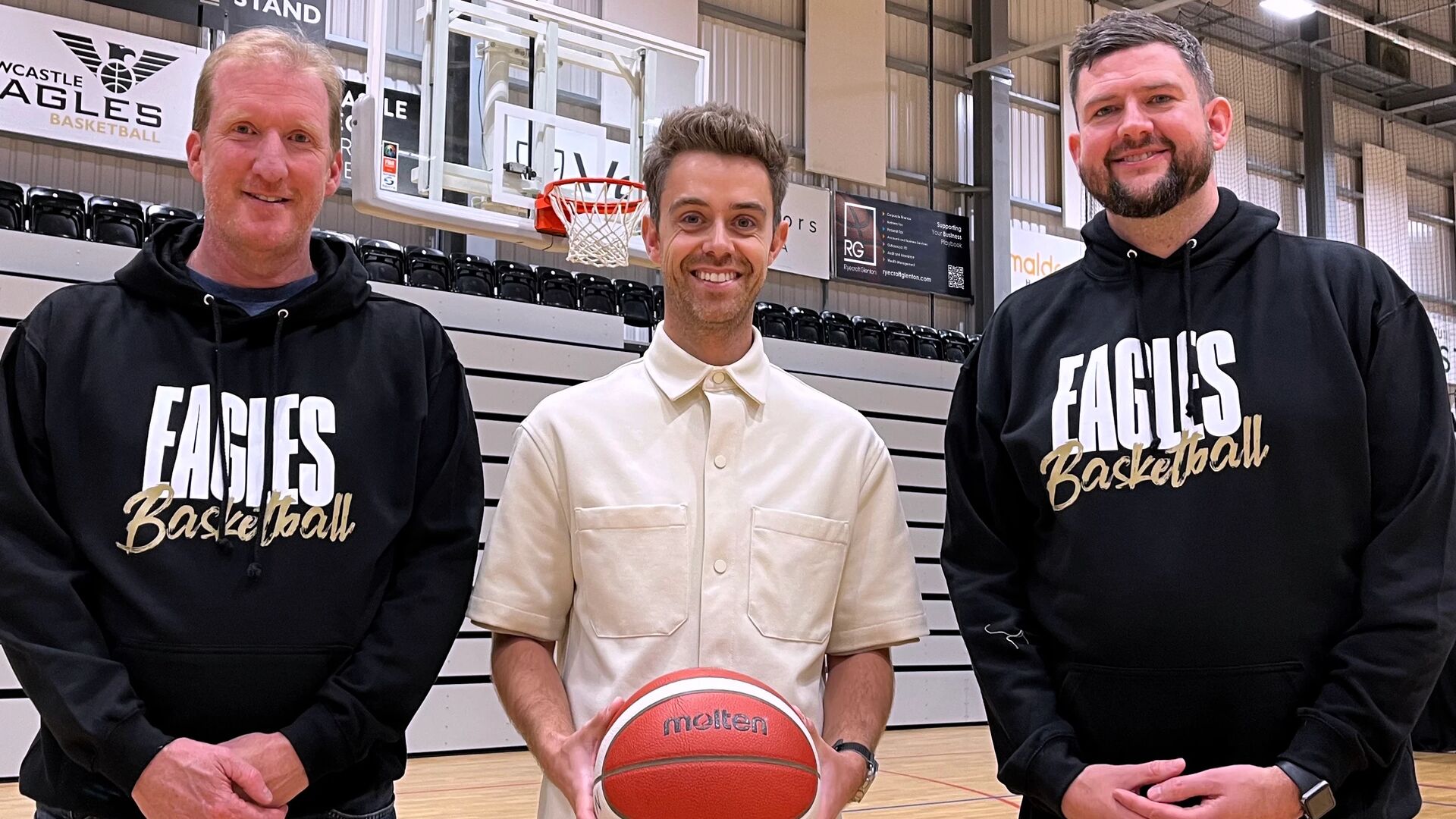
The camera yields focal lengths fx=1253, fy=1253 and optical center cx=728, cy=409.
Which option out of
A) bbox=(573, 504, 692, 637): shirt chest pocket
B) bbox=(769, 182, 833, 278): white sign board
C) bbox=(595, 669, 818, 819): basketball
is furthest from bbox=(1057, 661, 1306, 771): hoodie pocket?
bbox=(769, 182, 833, 278): white sign board

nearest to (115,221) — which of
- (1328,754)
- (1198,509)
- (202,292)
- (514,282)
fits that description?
(514,282)

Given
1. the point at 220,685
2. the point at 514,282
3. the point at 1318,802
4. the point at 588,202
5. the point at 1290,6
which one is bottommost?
the point at 1318,802

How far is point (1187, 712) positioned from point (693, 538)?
2.62 ft

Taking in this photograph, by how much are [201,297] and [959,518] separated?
1.27 meters

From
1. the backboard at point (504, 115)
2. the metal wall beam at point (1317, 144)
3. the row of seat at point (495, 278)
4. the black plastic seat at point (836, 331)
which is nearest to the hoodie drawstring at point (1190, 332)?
the backboard at point (504, 115)

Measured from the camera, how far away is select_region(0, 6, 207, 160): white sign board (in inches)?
309

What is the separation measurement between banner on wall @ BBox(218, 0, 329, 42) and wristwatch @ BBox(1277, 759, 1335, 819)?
7.90 metres

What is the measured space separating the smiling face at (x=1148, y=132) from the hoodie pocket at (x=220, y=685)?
4.77 feet

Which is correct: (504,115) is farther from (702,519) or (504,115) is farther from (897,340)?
(702,519)

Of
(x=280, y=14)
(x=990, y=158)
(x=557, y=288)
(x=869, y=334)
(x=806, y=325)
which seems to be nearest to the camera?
(x=280, y=14)

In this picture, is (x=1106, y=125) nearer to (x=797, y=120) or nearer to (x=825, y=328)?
(x=825, y=328)

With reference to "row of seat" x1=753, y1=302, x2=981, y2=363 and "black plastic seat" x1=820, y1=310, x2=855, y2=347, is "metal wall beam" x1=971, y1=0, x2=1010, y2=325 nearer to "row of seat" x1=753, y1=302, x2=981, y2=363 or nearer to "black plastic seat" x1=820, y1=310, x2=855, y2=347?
"row of seat" x1=753, y1=302, x2=981, y2=363

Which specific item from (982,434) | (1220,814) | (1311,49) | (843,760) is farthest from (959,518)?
(1311,49)

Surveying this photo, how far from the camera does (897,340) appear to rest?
11000mm
